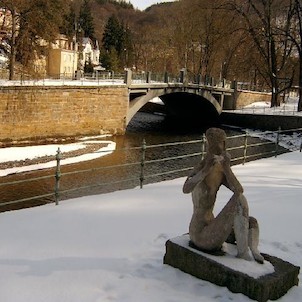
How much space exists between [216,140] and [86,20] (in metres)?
71.5

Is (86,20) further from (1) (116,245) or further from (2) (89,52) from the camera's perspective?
(1) (116,245)

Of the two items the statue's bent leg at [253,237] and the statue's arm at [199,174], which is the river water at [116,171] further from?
the statue's bent leg at [253,237]

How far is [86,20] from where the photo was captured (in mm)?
72125

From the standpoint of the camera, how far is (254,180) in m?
9.52

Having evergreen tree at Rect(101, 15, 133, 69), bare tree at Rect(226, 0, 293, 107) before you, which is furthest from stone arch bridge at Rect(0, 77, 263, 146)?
evergreen tree at Rect(101, 15, 133, 69)

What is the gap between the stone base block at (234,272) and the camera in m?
4.22

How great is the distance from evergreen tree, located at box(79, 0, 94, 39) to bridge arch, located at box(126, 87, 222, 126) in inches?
1254

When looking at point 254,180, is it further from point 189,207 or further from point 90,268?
point 90,268

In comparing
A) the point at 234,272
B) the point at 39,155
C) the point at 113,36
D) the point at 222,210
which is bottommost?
the point at 39,155

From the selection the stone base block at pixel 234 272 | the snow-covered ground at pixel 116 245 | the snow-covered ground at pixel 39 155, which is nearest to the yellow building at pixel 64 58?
the snow-covered ground at pixel 39 155

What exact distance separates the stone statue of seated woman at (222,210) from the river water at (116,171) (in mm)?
3455

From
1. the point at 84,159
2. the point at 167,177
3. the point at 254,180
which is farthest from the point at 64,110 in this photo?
the point at 254,180

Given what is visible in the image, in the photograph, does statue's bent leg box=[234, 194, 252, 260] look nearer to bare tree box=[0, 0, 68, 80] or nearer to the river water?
the river water

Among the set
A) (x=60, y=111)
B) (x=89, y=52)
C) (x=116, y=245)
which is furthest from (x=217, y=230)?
(x=89, y=52)
